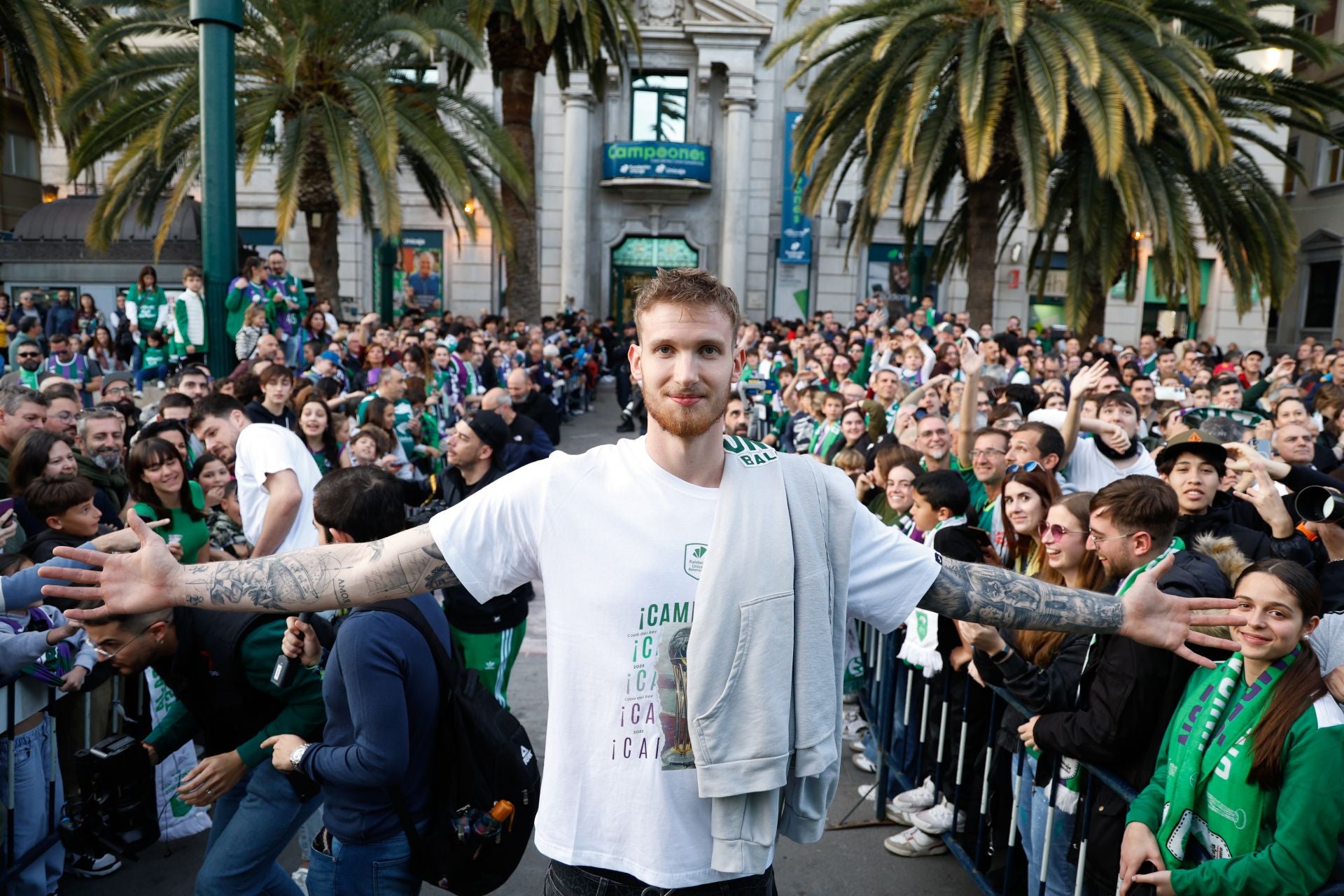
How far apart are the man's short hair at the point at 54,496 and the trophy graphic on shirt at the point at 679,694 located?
10.6 ft

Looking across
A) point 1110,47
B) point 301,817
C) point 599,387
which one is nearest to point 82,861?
point 301,817

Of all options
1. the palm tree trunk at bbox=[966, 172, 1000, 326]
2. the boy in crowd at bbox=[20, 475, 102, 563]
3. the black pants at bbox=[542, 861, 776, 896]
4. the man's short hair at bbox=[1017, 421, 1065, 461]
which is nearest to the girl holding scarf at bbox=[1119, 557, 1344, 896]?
the black pants at bbox=[542, 861, 776, 896]

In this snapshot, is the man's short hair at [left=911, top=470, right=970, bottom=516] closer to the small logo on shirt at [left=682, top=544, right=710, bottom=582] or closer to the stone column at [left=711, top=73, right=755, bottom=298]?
the small logo on shirt at [left=682, top=544, right=710, bottom=582]

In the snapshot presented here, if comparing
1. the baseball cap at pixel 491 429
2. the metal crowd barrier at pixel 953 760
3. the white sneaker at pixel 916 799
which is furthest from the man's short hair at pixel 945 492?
the baseball cap at pixel 491 429

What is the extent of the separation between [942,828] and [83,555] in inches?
140

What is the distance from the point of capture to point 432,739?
9.07 feet

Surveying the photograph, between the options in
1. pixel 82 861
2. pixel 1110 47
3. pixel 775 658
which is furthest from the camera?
pixel 1110 47

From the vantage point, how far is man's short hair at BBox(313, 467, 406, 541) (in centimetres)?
296

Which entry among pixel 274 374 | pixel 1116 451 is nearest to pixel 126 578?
pixel 274 374

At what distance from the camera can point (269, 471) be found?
14.8 ft

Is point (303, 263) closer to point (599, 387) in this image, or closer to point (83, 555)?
point (599, 387)

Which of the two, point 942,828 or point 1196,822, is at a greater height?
point 1196,822

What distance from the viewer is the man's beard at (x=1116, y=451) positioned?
19.5ft

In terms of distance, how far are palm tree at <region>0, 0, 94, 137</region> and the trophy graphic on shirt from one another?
14431 millimetres
